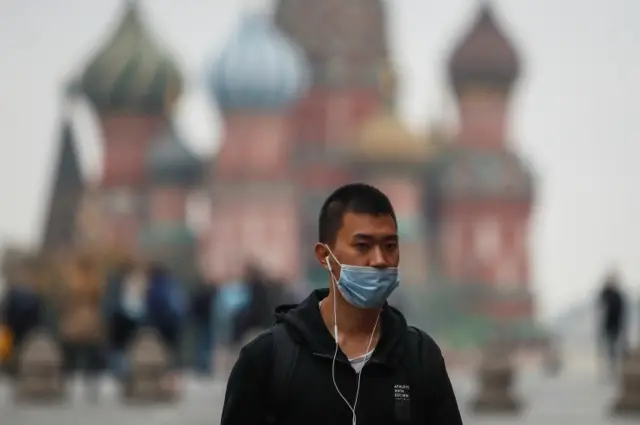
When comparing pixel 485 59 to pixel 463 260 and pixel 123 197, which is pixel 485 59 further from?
pixel 123 197

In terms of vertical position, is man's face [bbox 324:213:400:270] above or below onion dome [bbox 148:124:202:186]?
below

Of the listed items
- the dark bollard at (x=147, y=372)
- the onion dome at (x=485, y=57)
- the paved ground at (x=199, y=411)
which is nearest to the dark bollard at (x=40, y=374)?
the paved ground at (x=199, y=411)

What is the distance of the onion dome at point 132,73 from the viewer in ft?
164

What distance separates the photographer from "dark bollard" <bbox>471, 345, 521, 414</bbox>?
19.4 m

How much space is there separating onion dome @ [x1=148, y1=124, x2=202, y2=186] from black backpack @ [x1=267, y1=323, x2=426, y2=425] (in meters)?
44.7

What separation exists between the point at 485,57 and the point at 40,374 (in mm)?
30340

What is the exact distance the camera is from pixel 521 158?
49.4m

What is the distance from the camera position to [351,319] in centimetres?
500

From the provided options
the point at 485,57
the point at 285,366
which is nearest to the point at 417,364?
the point at 285,366

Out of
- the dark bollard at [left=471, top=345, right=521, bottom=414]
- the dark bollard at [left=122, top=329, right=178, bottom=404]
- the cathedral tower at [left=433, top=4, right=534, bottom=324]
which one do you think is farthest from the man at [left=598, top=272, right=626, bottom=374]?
the cathedral tower at [left=433, top=4, right=534, bottom=324]

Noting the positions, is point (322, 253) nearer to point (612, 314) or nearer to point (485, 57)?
point (612, 314)

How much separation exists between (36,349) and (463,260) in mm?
29288

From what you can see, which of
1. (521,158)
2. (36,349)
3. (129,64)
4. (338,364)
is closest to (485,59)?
(521,158)

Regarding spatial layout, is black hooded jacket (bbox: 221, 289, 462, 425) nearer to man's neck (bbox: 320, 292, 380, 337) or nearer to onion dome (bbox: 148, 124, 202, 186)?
man's neck (bbox: 320, 292, 380, 337)
